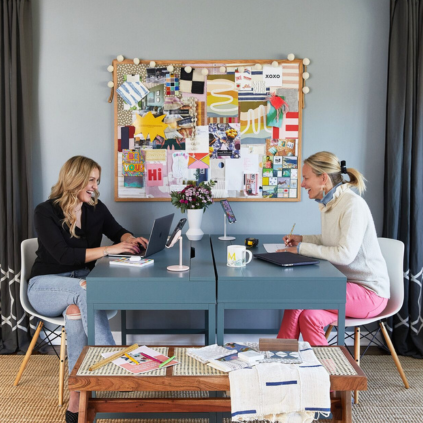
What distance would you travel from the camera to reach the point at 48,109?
3135 millimetres

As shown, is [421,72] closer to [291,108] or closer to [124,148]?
[291,108]

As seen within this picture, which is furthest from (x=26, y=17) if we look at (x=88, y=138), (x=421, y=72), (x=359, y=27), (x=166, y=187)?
(x=421, y=72)

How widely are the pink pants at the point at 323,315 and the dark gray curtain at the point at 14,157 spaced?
5.85 feet

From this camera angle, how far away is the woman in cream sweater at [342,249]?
2314 mm

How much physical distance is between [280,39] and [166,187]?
124 centimetres

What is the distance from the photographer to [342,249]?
2.31 m

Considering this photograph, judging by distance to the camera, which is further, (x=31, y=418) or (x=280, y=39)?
(x=280, y=39)

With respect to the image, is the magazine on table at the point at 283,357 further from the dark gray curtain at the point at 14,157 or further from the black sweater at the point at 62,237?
the dark gray curtain at the point at 14,157

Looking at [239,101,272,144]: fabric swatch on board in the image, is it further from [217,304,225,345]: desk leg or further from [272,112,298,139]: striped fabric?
[217,304,225,345]: desk leg

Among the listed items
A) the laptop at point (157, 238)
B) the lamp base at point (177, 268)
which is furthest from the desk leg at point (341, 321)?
the laptop at point (157, 238)

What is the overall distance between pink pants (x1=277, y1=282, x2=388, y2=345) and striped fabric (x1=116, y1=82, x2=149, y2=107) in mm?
1699

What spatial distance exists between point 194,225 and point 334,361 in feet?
4.37

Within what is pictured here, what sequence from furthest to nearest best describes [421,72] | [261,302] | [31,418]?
[421,72] → [31,418] → [261,302]

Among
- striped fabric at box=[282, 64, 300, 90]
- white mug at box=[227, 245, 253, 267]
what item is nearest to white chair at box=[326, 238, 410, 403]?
white mug at box=[227, 245, 253, 267]
